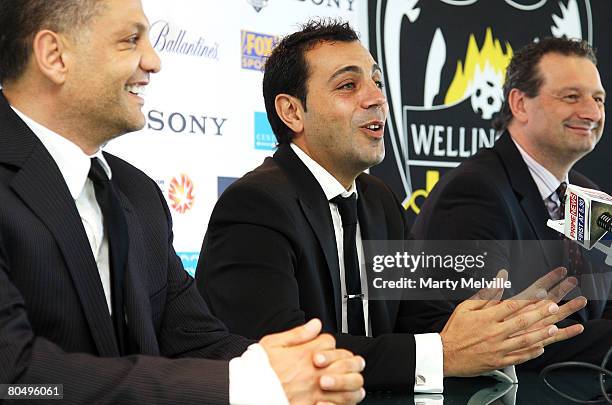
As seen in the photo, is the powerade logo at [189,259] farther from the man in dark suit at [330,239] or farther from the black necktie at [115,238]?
the black necktie at [115,238]

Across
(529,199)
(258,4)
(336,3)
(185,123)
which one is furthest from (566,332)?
(336,3)

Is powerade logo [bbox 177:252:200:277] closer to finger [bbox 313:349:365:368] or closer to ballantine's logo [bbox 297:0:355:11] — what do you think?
ballantine's logo [bbox 297:0:355:11]

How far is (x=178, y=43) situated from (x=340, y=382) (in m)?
3.06

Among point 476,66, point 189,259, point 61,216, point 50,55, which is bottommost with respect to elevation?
point 189,259

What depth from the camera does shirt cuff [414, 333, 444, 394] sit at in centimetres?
A: 200

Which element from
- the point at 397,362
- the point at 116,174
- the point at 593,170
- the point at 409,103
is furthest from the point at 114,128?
the point at 593,170

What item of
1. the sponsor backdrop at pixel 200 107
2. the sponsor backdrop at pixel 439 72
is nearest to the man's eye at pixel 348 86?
the sponsor backdrop at pixel 200 107

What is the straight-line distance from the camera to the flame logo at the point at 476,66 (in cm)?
547

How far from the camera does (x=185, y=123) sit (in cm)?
427

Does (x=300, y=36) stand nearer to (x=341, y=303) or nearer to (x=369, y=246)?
(x=369, y=246)

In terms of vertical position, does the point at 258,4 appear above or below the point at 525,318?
above

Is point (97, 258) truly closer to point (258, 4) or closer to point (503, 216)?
point (503, 216)

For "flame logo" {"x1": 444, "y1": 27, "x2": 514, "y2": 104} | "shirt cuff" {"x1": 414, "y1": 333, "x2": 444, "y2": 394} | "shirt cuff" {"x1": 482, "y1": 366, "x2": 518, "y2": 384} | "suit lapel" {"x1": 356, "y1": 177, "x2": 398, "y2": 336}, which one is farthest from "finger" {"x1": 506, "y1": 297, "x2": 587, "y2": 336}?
"flame logo" {"x1": 444, "y1": 27, "x2": 514, "y2": 104}

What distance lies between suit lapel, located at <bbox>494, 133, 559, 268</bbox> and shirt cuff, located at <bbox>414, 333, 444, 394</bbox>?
1079mm
